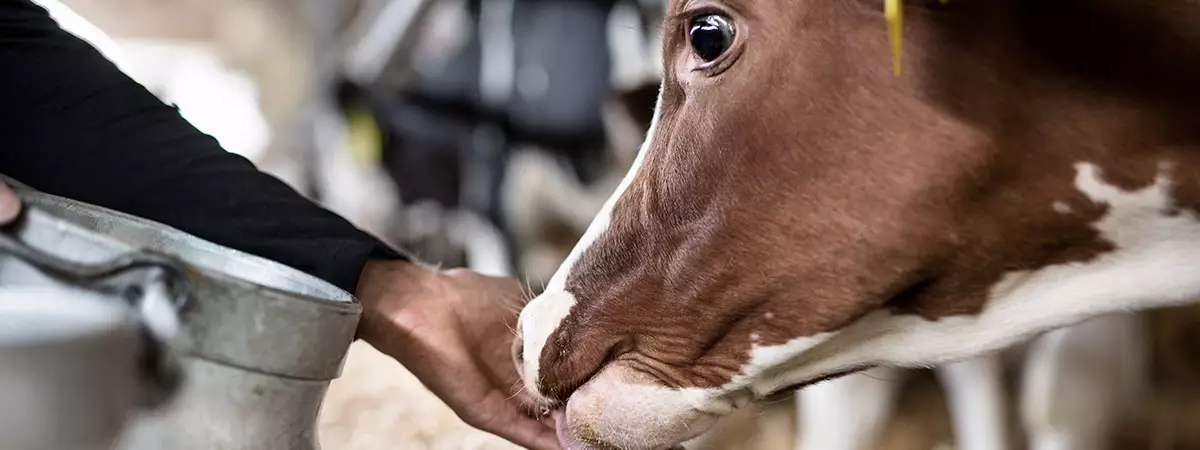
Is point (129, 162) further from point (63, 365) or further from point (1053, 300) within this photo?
point (1053, 300)

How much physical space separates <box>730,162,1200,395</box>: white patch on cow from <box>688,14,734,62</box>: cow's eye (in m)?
0.18

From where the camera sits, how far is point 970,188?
578mm

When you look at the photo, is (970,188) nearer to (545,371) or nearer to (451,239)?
(545,371)

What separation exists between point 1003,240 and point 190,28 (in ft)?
7.57

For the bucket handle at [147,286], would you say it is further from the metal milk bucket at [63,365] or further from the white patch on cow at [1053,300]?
the white patch on cow at [1053,300]

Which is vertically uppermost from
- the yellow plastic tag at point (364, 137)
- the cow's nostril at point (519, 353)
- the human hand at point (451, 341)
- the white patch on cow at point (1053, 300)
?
the white patch on cow at point (1053, 300)

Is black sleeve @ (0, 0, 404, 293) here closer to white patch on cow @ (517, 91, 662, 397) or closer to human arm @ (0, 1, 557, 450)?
human arm @ (0, 1, 557, 450)

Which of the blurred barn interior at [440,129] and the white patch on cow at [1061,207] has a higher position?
the white patch on cow at [1061,207]

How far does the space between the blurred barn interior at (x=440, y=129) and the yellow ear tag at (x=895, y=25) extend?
2.10 ft

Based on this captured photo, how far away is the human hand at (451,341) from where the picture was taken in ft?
2.60

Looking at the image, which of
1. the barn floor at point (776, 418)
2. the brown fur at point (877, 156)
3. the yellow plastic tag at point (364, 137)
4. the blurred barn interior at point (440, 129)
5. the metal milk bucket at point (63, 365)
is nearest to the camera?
the metal milk bucket at point (63, 365)

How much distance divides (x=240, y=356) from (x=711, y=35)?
31 cm

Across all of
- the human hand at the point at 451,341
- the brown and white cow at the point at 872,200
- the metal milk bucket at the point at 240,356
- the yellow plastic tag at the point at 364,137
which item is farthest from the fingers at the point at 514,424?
the yellow plastic tag at the point at 364,137

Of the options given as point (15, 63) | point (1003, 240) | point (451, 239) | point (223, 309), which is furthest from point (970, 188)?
point (451, 239)
